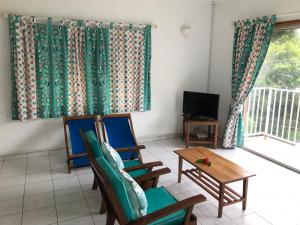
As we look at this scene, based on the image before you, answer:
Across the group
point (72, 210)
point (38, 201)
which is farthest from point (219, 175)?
point (38, 201)

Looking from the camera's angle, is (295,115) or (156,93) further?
(156,93)

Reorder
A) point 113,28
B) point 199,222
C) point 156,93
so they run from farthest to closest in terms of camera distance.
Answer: point 156,93 < point 113,28 < point 199,222

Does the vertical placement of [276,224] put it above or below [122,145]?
below

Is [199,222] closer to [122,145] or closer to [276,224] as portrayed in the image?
[276,224]

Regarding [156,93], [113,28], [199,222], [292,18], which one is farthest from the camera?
[156,93]

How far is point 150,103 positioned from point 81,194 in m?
2.10

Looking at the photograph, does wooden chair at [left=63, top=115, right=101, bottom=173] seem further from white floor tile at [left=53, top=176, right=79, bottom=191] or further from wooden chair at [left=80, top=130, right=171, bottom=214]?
wooden chair at [left=80, top=130, right=171, bottom=214]

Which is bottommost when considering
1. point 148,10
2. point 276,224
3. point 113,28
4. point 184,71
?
point 276,224

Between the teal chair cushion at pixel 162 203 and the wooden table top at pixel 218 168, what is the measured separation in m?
0.57

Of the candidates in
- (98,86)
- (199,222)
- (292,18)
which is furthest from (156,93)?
(199,222)

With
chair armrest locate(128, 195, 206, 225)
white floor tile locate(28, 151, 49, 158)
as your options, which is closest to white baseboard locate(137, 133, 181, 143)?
white floor tile locate(28, 151, 49, 158)

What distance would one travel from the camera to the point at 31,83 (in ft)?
11.3

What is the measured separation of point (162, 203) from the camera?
193 cm

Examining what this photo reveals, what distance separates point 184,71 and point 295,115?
6.49 feet
